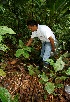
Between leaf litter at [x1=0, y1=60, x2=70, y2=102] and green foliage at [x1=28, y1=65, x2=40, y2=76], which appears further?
green foliage at [x1=28, y1=65, x2=40, y2=76]

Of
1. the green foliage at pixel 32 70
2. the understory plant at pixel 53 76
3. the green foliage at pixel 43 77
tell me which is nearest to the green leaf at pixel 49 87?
the understory plant at pixel 53 76

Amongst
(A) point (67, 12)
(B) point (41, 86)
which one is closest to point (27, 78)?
(B) point (41, 86)

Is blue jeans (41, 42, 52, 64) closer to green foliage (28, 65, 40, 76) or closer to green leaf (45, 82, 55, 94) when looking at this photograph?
green foliage (28, 65, 40, 76)

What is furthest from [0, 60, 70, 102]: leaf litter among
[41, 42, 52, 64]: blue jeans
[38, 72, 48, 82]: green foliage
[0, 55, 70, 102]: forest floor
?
[41, 42, 52, 64]: blue jeans

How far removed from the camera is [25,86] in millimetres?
5504

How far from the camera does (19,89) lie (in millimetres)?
5402

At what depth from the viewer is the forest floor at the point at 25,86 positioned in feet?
17.3

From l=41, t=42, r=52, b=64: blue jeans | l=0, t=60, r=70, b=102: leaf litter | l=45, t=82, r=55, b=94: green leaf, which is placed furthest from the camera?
l=41, t=42, r=52, b=64: blue jeans

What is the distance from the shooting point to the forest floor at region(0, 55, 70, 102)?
17.3 ft

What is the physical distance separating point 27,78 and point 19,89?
42cm

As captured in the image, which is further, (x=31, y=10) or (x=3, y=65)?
(x=31, y=10)

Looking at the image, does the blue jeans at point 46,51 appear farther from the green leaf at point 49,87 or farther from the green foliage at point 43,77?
the green leaf at point 49,87

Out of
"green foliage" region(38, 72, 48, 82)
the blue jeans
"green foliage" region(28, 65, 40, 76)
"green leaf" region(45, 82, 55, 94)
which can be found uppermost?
the blue jeans

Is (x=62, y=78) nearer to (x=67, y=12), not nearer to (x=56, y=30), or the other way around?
(x=56, y=30)
